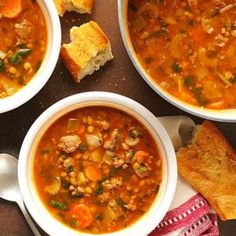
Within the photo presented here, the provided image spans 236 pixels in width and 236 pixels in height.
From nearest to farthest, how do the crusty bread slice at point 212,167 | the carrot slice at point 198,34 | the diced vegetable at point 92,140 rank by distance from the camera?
the carrot slice at point 198,34, the diced vegetable at point 92,140, the crusty bread slice at point 212,167

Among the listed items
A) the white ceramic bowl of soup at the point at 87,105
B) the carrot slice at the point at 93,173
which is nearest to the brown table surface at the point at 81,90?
the white ceramic bowl of soup at the point at 87,105

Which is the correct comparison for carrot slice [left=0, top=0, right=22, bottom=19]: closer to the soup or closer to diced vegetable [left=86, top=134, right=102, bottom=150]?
the soup

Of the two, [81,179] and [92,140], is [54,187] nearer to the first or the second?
[81,179]

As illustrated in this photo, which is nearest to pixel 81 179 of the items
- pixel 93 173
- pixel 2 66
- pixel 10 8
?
pixel 93 173

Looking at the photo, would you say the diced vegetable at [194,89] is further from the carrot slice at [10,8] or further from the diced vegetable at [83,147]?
the carrot slice at [10,8]

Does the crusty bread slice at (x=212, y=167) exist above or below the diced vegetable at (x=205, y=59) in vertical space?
below

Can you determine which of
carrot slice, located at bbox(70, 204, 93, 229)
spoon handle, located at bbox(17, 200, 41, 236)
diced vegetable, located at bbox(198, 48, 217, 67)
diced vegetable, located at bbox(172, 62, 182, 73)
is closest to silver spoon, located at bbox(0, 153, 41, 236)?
spoon handle, located at bbox(17, 200, 41, 236)
